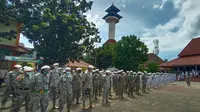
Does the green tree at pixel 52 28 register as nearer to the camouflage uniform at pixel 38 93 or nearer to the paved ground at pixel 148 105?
the paved ground at pixel 148 105

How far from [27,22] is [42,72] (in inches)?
538

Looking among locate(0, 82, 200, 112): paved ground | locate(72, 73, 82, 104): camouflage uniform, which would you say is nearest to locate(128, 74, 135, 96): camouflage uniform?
locate(0, 82, 200, 112): paved ground

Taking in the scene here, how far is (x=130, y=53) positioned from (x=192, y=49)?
16.4 metres

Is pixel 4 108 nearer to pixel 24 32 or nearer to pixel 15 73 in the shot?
pixel 15 73

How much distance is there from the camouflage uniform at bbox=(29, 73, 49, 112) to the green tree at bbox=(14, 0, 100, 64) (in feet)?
38.5

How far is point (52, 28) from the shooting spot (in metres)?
18.3

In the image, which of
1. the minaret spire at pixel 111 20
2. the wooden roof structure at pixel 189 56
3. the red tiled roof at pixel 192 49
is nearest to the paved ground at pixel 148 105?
the wooden roof structure at pixel 189 56

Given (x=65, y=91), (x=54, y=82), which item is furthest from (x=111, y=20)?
(x=65, y=91)

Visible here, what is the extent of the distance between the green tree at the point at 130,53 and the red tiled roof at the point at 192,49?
12.1m

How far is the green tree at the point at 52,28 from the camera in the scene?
18.2 m

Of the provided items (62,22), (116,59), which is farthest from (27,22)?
(116,59)

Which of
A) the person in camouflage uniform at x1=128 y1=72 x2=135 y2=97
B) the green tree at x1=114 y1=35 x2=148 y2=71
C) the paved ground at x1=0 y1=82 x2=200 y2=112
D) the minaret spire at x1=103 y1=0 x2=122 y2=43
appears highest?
the minaret spire at x1=103 y1=0 x2=122 y2=43

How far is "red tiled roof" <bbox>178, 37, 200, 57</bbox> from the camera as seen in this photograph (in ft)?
128

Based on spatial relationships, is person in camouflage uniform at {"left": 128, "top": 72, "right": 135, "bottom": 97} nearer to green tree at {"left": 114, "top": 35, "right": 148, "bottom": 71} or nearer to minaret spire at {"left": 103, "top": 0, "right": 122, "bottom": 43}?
green tree at {"left": 114, "top": 35, "right": 148, "bottom": 71}
